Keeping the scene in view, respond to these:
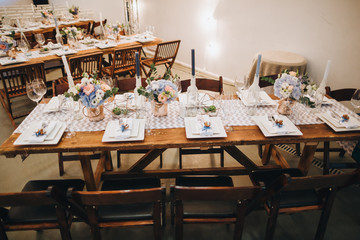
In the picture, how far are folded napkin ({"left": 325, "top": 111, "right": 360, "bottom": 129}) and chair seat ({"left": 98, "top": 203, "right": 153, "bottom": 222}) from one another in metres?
1.56

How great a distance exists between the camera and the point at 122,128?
1894 millimetres

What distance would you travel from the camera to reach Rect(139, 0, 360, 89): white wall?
3491mm

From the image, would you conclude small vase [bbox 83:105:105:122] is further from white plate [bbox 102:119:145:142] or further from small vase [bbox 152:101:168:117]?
small vase [bbox 152:101:168:117]

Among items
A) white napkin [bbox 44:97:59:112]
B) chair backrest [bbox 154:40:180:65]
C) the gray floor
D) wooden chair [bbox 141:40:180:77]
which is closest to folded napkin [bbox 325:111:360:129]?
the gray floor

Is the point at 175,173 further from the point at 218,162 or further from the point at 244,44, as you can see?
the point at 244,44

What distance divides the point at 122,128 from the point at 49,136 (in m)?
0.54

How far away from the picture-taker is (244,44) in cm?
464

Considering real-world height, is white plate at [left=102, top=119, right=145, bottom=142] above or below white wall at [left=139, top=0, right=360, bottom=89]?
below

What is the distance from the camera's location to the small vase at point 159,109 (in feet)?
6.95

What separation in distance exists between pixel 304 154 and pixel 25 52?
4151mm

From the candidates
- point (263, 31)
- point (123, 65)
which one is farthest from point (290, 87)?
point (123, 65)

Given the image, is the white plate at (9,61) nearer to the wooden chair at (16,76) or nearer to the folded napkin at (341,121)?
the wooden chair at (16,76)

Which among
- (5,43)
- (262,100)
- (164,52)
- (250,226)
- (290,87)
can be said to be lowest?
(250,226)

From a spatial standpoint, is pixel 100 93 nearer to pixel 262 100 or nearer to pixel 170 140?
pixel 170 140
